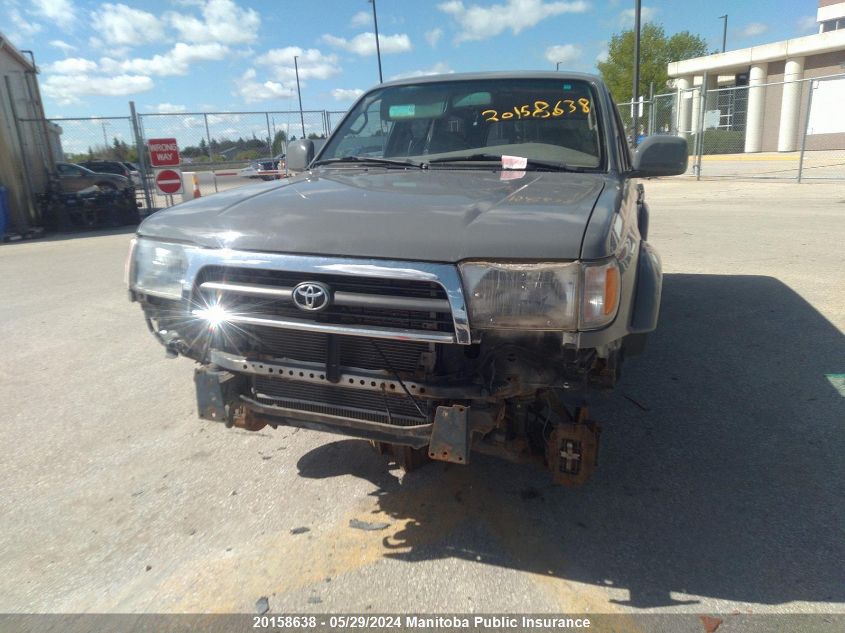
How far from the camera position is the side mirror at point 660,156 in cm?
325

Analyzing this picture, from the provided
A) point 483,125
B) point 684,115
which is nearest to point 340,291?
point 483,125

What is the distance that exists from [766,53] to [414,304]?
34.1 metres

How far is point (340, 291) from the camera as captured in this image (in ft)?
7.49

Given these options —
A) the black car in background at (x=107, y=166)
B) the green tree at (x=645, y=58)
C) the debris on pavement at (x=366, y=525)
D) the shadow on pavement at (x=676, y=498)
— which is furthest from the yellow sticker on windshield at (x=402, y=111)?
the green tree at (x=645, y=58)

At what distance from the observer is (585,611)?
2.24 m

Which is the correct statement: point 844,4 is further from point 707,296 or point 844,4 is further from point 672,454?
point 672,454

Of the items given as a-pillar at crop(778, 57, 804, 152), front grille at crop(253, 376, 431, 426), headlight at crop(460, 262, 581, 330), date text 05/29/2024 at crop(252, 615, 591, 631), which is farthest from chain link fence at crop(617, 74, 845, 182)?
date text 05/29/2024 at crop(252, 615, 591, 631)

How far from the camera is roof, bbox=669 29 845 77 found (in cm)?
2711

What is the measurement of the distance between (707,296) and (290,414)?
4895 millimetres

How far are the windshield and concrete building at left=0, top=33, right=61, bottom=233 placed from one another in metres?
12.4

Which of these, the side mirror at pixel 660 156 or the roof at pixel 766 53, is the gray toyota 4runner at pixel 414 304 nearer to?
the side mirror at pixel 660 156

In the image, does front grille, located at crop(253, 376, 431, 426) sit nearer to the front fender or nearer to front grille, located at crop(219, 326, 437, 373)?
front grille, located at crop(219, 326, 437, 373)

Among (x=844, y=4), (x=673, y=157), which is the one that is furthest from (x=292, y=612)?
(x=844, y=4)

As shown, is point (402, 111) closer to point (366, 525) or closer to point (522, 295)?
point (522, 295)
